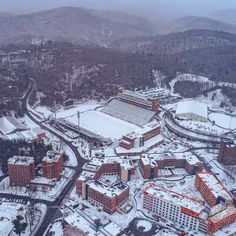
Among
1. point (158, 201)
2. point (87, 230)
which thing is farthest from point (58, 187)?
point (158, 201)

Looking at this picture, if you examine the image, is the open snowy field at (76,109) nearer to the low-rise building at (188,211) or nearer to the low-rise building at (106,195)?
the low-rise building at (106,195)

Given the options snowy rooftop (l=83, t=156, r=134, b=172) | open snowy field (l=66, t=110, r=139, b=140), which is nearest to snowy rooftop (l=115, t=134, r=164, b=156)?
snowy rooftop (l=83, t=156, r=134, b=172)

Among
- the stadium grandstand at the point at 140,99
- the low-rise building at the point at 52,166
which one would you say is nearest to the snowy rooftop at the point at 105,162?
the low-rise building at the point at 52,166

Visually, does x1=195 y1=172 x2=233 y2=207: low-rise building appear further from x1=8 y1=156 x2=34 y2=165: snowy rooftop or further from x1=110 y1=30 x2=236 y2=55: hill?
x1=110 y1=30 x2=236 y2=55: hill

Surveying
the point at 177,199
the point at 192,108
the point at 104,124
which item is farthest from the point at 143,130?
the point at 177,199

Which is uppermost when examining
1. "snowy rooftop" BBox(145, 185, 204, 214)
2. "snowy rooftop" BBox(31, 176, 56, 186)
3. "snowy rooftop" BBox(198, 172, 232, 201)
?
"snowy rooftop" BBox(145, 185, 204, 214)
